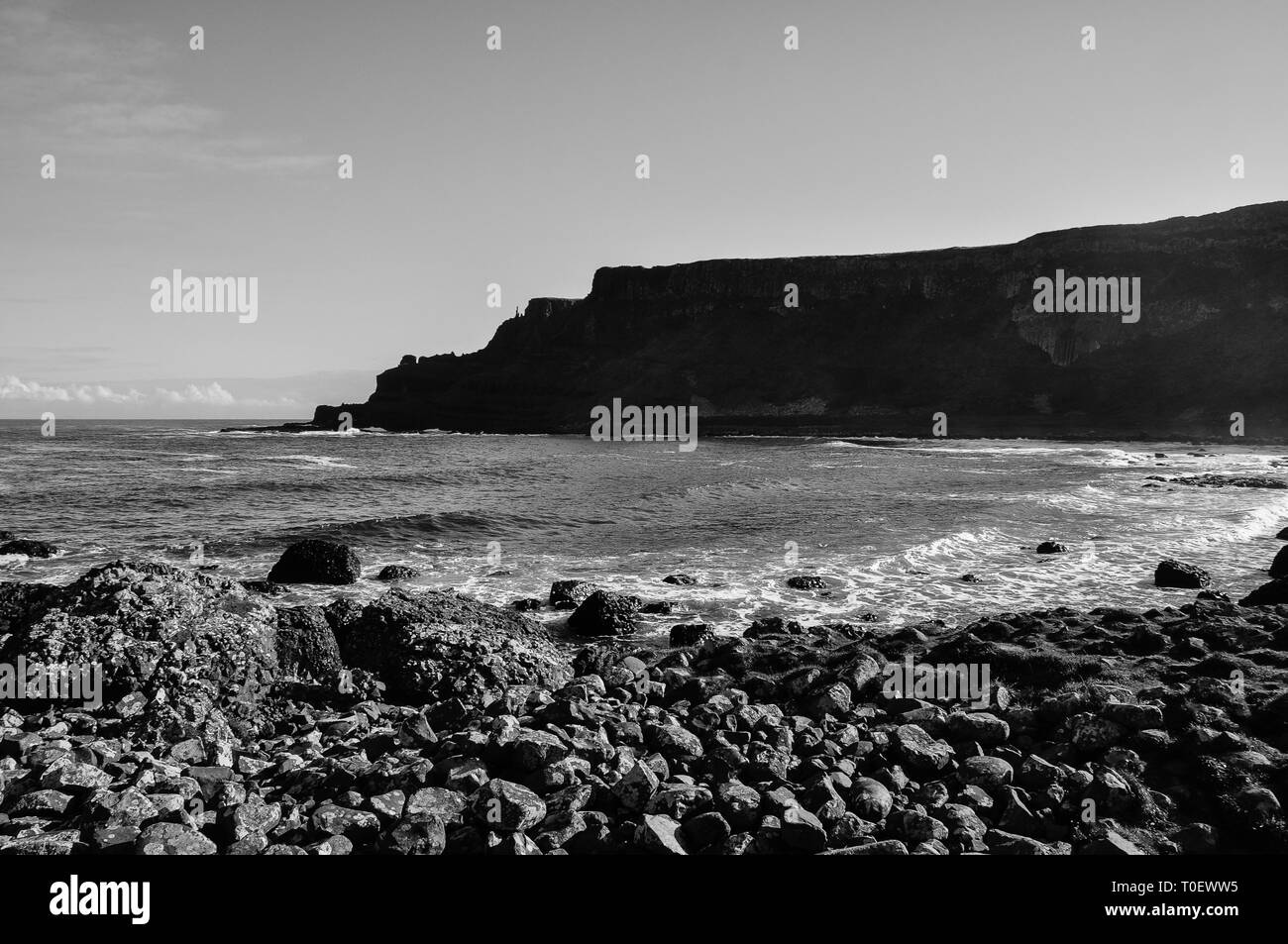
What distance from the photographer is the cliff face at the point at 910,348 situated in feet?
365

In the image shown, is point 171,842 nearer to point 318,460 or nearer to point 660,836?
point 660,836

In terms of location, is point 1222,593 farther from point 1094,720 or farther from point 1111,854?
point 1111,854

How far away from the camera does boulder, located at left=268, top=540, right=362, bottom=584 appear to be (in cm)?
1819

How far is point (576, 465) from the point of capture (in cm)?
5603

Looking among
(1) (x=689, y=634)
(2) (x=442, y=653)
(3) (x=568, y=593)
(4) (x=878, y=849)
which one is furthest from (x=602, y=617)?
(4) (x=878, y=849)

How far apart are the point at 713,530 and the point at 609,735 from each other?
1828cm

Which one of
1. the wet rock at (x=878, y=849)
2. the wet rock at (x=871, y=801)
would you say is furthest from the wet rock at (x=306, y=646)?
the wet rock at (x=878, y=849)

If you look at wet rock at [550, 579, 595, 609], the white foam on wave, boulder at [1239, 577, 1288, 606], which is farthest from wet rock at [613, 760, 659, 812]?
the white foam on wave

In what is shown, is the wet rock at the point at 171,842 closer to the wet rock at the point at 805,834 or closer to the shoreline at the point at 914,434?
the wet rock at the point at 805,834

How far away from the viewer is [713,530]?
1038 inches

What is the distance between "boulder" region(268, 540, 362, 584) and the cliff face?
102 meters

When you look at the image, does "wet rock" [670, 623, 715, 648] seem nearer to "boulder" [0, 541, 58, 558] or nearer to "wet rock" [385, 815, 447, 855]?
"wet rock" [385, 815, 447, 855]
